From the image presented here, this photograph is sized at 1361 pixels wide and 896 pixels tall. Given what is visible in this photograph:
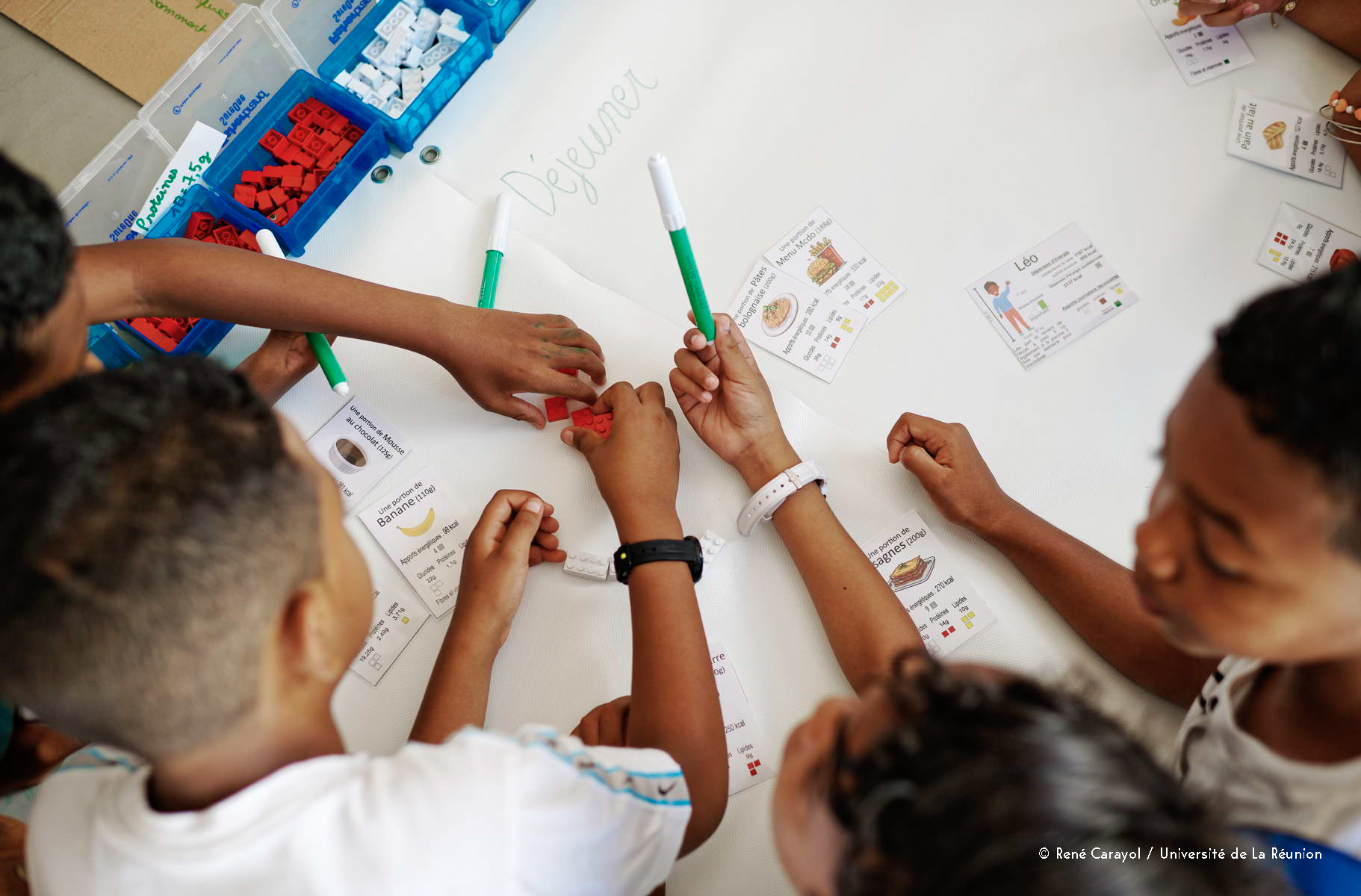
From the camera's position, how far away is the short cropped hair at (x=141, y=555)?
465 millimetres

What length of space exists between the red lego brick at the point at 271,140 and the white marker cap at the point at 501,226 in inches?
11.1

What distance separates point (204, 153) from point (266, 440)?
0.72m

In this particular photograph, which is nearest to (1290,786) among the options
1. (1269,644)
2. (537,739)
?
(1269,644)

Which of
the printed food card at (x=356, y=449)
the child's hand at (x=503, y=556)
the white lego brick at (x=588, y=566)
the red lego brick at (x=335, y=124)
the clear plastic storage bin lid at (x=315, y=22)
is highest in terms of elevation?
the clear plastic storage bin lid at (x=315, y=22)

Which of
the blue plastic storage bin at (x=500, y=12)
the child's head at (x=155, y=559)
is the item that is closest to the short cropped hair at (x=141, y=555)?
the child's head at (x=155, y=559)

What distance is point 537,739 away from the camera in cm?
66

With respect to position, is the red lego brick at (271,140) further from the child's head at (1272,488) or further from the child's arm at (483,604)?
the child's head at (1272,488)

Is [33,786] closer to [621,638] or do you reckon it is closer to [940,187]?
[621,638]

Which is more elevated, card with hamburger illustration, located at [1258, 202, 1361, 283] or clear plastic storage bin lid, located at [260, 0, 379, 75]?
clear plastic storage bin lid, located at [260, 0, 379, 75]

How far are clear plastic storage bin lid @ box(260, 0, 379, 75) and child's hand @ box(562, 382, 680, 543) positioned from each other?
2.01 feet

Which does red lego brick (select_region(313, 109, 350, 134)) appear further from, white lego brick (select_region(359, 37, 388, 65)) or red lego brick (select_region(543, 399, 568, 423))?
red lego brick (select_region(543, 399, 568, 423))

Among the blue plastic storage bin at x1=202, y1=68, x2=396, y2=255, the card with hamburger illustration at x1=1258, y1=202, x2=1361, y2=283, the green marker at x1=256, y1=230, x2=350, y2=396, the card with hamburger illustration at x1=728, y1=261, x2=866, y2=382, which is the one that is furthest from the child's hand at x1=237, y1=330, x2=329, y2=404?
the card with hamburger illustration at x1=1258, y1=202, x2=1361, y2=283

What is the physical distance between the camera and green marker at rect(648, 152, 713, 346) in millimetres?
742

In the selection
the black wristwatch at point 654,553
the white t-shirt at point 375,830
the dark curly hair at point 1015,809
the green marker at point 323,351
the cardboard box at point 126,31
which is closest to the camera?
the dark curly hair at point 1015,809
